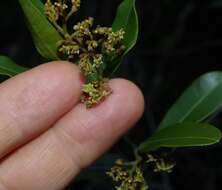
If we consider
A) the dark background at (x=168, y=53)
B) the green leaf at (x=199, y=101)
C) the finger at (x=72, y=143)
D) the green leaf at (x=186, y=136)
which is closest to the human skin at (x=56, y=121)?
the finger at (x=72, y=143)

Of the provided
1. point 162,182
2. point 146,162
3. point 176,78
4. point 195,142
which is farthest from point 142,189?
point 176,78

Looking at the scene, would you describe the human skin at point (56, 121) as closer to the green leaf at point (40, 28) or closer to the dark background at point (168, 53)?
the green leaf at point (40, 28)

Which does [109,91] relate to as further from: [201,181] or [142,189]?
[201,181]

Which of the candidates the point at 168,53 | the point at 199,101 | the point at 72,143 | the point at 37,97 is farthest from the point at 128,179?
the point at 168,53

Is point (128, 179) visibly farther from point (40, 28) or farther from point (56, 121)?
point (40, 28)

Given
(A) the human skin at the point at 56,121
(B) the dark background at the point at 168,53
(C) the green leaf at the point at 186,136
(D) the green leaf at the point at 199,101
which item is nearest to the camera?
(C) the green leaf at the point at 186,136

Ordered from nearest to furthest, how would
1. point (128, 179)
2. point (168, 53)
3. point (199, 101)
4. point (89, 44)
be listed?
point (89, 44) < point (128, 179) < point (199, 101) < point (168, 53)
